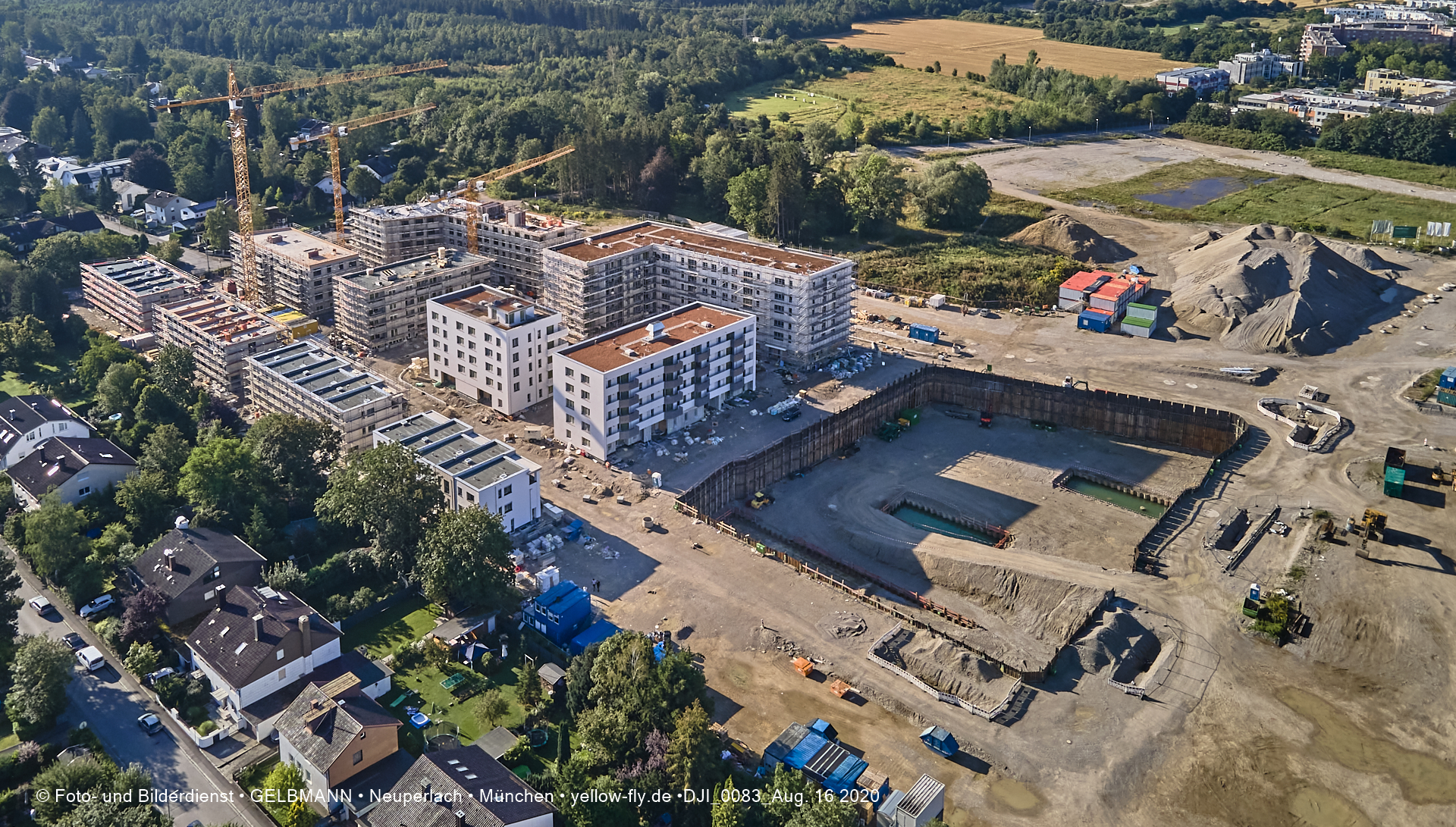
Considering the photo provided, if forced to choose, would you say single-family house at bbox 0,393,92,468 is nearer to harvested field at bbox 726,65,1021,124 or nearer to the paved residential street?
the paved residential street

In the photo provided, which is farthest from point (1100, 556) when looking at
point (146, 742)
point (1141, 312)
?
point (146, 742)

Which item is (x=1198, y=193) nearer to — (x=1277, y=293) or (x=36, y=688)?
(x=1277, y=293)

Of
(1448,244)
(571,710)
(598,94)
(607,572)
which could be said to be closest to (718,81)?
(598,94)

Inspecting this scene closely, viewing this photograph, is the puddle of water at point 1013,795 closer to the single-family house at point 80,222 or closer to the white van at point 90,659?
the white van at point 90,659

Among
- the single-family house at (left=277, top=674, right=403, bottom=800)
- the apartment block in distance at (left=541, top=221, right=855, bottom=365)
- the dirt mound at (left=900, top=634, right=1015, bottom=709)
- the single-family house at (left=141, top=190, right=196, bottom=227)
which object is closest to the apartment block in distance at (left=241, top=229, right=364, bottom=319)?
the apartment block in distance at (left=541, top=221, right=855, bottom=365)

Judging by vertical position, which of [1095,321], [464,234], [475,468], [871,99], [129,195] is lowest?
[475,468]

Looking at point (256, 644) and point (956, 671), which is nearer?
point (256, 644)

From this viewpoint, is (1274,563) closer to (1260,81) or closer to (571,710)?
(571,710)
